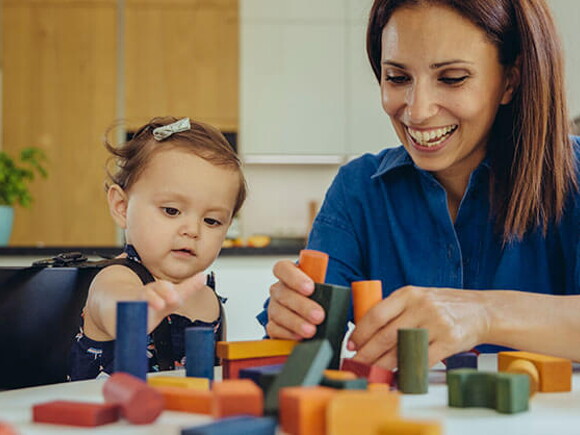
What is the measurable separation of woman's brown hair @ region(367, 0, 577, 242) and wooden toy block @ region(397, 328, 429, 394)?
24.5 inches

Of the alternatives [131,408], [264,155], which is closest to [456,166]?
[131,408]

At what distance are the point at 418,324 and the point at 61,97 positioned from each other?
13.8ft

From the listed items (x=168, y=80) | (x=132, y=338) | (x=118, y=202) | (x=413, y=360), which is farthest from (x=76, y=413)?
(x=168, y=80)

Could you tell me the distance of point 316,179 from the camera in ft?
16.4

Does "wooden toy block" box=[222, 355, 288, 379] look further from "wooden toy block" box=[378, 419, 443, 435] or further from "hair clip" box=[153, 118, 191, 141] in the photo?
"hair clip" box=[153, 118, 191, 141]

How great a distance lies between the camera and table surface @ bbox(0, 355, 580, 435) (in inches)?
24.3

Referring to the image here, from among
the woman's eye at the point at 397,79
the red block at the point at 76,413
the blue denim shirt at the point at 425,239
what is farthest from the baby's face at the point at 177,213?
the red block at the point at 76,413

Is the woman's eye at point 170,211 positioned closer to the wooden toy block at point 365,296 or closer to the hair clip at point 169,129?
the hair clip at point 169,129

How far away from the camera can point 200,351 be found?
2.64ft

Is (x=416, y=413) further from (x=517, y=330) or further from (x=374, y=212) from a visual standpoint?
(x=374, y=212)

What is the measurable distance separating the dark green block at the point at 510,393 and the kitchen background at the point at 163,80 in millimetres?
4040

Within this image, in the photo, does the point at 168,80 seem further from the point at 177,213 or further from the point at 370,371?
the point at 370,371

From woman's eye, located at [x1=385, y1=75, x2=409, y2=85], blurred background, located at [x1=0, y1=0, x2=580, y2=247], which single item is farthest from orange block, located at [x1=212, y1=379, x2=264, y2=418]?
blurred background, located at [x1=0, y1=0, x2=580, y2=247]

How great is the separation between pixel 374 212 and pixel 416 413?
801 millimetres
